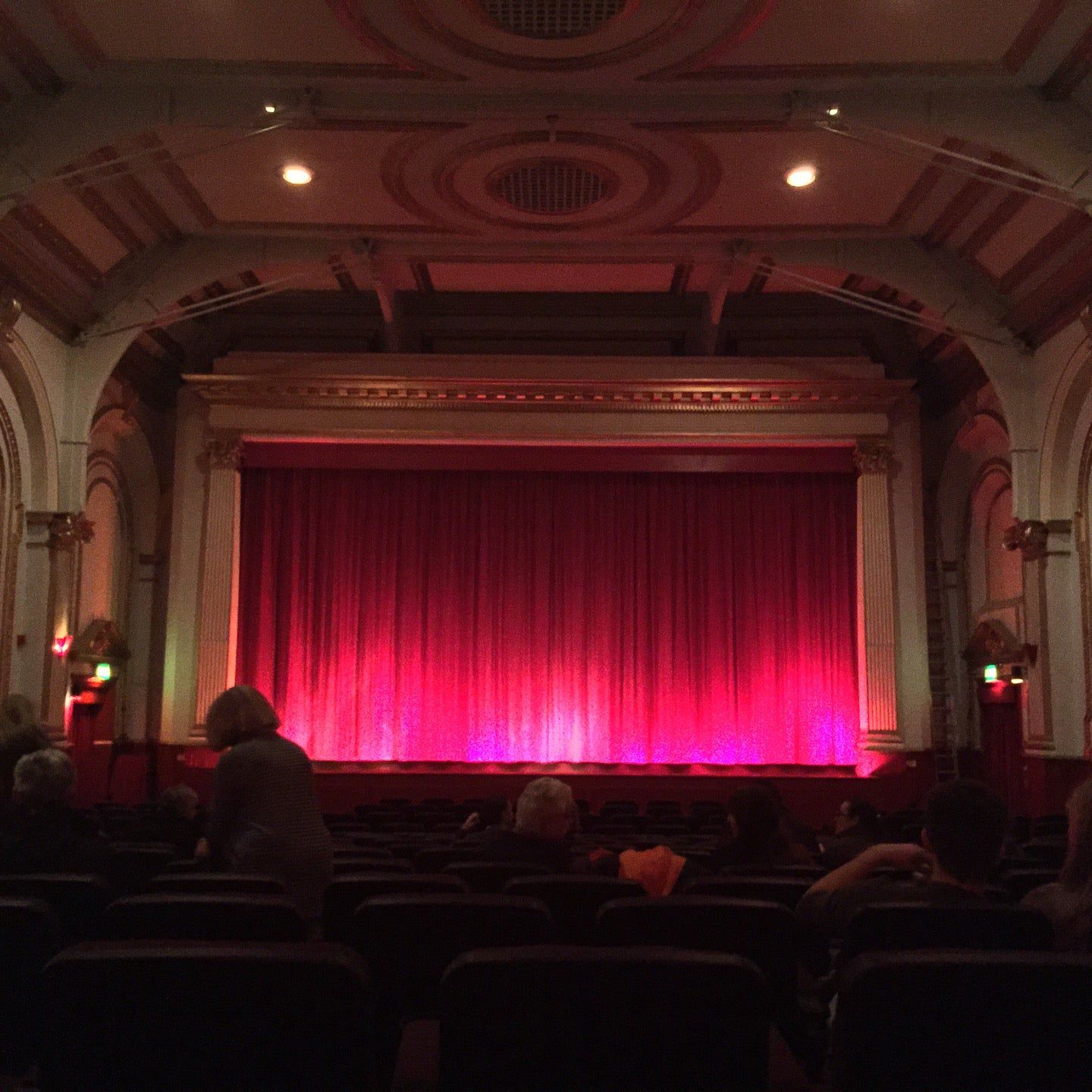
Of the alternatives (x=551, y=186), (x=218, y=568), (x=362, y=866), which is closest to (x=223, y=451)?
(x=218, y=568)

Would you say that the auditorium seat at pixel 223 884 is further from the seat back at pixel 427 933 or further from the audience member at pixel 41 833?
the audience member at pixel 41 833

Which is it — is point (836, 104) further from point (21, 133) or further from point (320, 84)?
point (21, 133)

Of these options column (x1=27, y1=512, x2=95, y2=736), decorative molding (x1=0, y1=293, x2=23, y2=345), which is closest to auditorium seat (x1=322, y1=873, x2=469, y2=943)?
decorative molding (x1=0, y1=293, x2=23, y2=345)

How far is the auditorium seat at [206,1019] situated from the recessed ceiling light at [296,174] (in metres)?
11.3

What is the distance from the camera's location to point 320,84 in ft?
33.5

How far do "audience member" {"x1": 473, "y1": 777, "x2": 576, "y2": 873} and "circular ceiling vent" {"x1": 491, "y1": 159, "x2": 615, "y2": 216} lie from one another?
8.22 m

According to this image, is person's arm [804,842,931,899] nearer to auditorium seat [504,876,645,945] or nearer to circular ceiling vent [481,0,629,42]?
auditorium seat [504,876,645,945]

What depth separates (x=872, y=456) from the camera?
15.9 metres

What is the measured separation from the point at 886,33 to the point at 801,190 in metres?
3.04

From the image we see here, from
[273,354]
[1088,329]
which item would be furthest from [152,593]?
[1088,329]

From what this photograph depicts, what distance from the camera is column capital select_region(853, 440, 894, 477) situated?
15898 mm

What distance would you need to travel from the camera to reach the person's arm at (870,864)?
11.5 feet

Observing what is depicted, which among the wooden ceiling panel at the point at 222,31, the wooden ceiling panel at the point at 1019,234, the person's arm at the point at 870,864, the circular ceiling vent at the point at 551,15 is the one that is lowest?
the person's arm at the point at 870,864

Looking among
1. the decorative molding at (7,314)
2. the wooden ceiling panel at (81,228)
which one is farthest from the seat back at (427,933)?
the decorative molding at (7,314)
